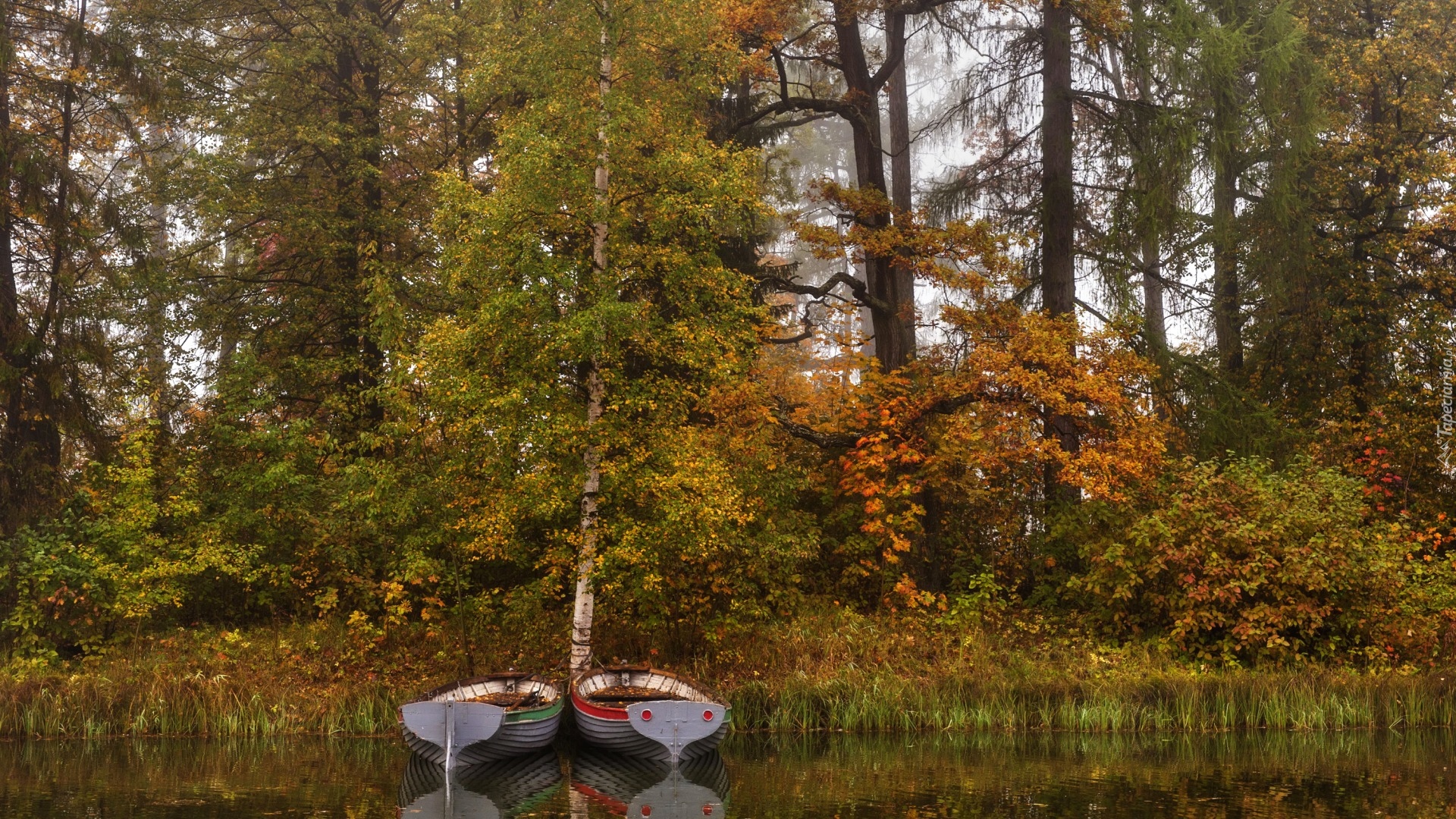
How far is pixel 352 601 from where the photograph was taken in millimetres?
19641

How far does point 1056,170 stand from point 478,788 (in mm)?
15933

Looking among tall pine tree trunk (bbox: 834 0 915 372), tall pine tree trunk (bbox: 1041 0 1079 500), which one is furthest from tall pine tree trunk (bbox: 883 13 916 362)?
tall pine tree trunk (bbox: 1041 0 1079 500)

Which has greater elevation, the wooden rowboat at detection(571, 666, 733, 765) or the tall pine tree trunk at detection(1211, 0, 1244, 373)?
the tall pine tree trunk at detection(1211, 0, 1244, 373)

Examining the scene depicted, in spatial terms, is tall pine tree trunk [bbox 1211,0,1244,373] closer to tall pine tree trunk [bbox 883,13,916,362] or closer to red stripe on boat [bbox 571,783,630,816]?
tall pine tree trunk [bbox 883,13,916,362]

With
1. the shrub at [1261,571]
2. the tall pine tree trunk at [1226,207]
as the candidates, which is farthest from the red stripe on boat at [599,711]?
the tall pine tree trunk at [1226,207]

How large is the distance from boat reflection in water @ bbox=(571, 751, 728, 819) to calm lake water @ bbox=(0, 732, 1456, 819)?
0.04 m

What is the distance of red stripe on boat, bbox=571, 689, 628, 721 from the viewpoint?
1454 cm

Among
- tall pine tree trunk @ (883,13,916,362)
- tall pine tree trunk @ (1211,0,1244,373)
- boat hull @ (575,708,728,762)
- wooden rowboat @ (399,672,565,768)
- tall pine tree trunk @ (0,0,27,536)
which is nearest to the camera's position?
wooden rowboat @ (399,672,565,768)

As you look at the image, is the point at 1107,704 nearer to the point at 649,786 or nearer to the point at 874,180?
the point at 649,786

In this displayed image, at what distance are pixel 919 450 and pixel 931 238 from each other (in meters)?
3.79

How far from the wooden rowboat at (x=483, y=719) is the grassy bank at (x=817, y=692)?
5.75ft

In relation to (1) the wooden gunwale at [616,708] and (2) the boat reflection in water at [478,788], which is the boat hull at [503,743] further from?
(1) the wooden gunwale at [616,708]

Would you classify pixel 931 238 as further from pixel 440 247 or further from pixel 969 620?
pixel 440 247

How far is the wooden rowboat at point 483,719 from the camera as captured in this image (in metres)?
13.4
